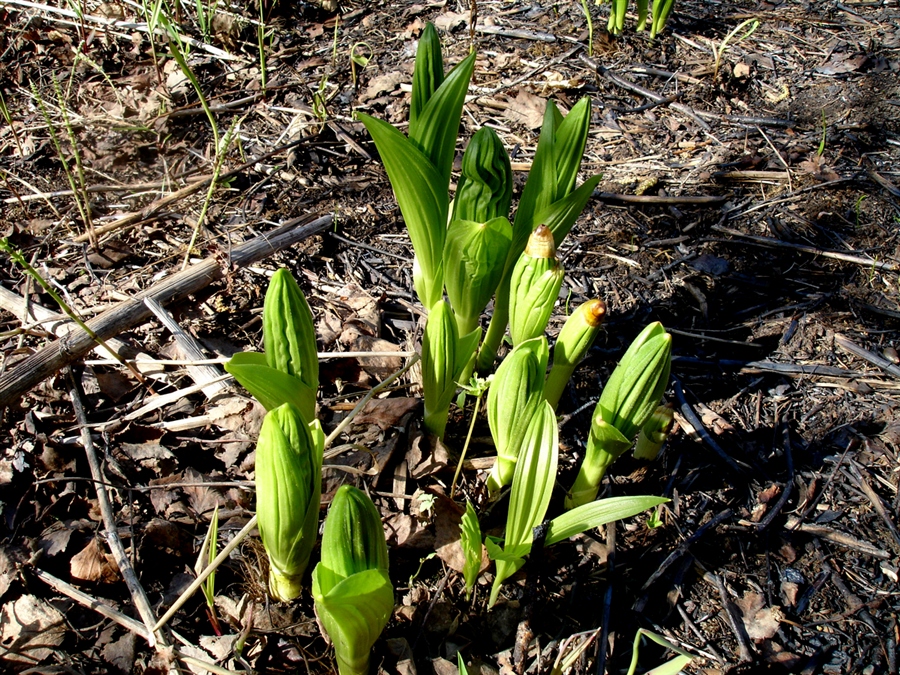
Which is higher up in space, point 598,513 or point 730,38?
point 730,38

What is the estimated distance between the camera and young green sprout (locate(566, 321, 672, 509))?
62.9 inches

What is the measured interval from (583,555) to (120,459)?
4.36 feet

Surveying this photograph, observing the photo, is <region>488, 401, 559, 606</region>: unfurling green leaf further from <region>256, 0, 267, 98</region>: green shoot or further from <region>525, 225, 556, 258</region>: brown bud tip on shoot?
<region>256, 0, 267, 98</region>: green shoot

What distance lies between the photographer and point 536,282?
1.80 m

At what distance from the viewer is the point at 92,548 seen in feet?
5.76

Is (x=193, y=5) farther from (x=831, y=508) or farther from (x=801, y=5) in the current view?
(x=831, y=508)

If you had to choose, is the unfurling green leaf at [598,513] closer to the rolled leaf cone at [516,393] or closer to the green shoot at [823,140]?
the rolled leaf cone at [516,393]

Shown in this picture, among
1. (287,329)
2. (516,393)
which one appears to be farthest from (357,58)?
(516,393)

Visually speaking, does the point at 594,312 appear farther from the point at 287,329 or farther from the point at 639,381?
the point at 287,329

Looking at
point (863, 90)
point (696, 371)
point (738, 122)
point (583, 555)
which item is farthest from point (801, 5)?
point (583, 555)

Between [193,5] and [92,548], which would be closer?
[92,548]

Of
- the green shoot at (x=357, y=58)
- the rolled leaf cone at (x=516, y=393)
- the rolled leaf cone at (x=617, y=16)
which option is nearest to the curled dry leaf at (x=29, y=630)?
the rolled leaf cone at (x=516, y=393)

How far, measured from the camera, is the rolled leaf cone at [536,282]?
1.77 metres

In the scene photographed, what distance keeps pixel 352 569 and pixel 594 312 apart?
32.9 inches
